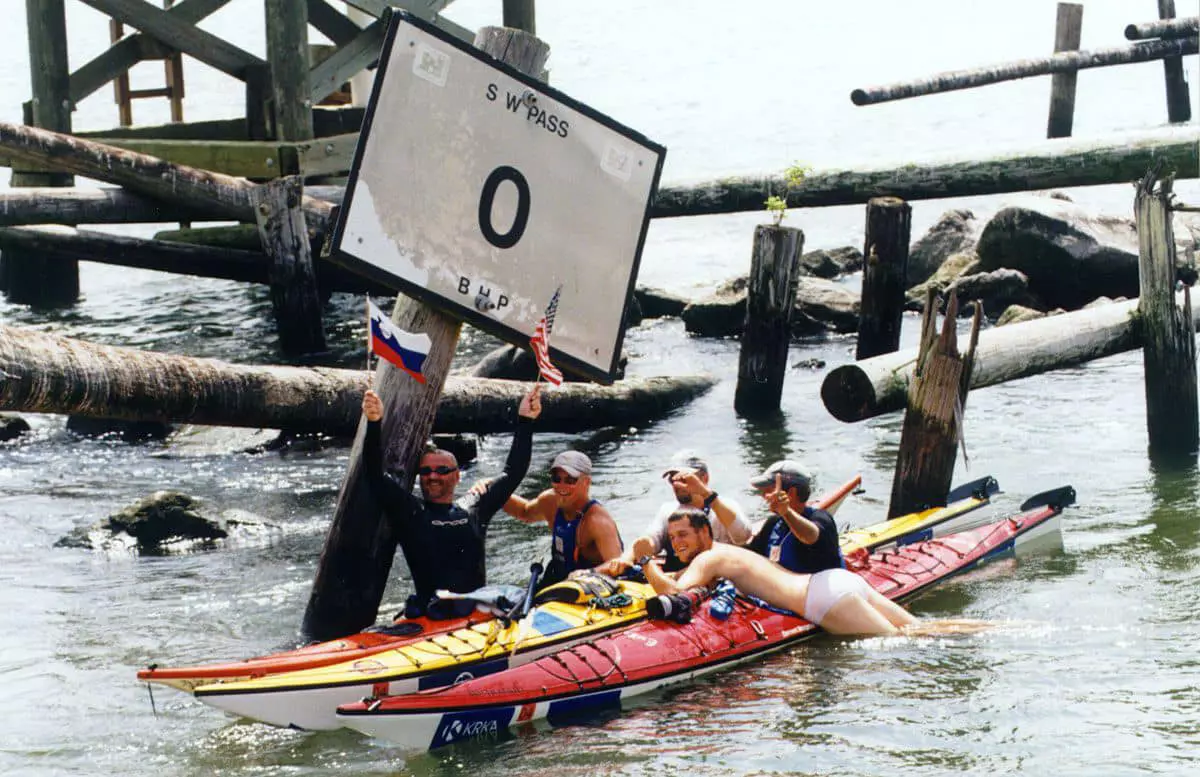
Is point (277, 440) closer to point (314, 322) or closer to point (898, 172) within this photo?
point (314, 322)

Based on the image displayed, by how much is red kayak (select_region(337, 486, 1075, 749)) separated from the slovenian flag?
152 centimetres

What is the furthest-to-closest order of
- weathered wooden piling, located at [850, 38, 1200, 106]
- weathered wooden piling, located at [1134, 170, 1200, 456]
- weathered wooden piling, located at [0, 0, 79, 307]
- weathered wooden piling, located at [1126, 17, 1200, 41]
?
weathered wooden piling, located at [1126, 17, 1200, 41]
weathered wooden piling, located at [850, 38, 1200, 106]
weathered wooden piling, located at [0, 0, 79, 307]
weathered wooden piling, located at [1134, 170, 1200, 456]

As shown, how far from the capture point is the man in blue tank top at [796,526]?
29.9 ft

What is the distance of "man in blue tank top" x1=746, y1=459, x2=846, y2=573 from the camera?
29.9ft

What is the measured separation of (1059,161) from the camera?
14.4 metres

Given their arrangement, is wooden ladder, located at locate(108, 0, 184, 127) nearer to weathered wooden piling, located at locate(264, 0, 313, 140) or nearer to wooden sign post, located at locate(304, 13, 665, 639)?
weathered wooden piling, located at locate(264, 0, 313, 140)

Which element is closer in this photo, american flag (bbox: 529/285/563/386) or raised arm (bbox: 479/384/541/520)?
american flag (bbox: 529/285/563/386)

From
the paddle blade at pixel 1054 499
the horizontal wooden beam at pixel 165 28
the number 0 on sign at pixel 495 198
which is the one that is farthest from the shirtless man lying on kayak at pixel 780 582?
the horizontal wooden beam at pixel 165 28

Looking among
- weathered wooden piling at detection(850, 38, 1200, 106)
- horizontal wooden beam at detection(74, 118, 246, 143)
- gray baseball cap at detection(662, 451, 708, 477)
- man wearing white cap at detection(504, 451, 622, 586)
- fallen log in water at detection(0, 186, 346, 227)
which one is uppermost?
weathered wooden piling at detection(850, 38, 1200, 106)

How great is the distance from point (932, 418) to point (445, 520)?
3.61 m

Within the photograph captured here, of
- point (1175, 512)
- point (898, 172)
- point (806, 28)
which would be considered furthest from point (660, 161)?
point (806, 28)

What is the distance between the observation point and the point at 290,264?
569 inches

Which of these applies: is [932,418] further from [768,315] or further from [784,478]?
[768,315]

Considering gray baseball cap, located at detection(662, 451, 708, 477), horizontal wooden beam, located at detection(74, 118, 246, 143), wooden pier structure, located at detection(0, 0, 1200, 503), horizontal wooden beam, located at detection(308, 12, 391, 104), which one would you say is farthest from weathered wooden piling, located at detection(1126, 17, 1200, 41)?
gray baseball cap, located at detection(662, 451, 708, 477)
